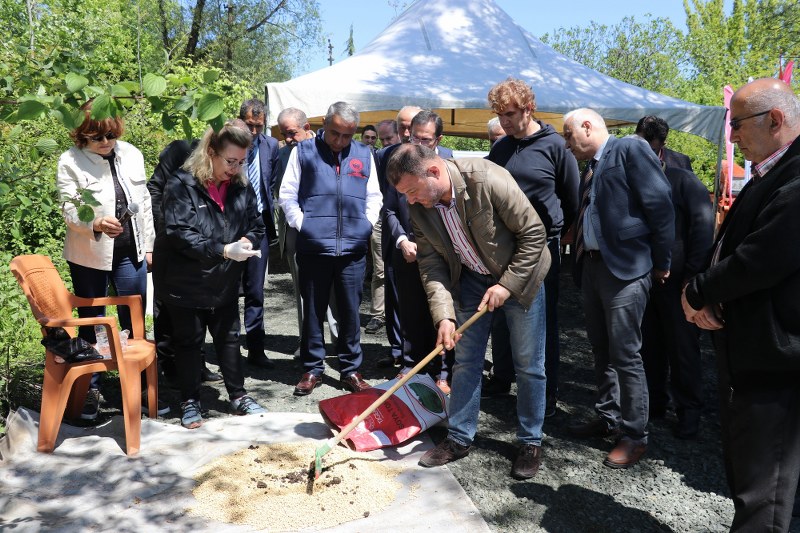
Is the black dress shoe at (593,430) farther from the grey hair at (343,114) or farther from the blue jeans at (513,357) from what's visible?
the grey hair at (343,114)

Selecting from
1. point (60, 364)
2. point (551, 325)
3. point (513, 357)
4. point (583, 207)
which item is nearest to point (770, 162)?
point (583, 207)

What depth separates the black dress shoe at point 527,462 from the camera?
3438mm

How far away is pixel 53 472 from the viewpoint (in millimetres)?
3371

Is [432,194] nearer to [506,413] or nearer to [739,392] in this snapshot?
[739,392]

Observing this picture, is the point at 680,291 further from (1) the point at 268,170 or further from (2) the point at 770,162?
(1) the point at 268,170

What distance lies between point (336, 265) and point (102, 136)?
5.63 feet

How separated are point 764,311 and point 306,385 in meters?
3.19

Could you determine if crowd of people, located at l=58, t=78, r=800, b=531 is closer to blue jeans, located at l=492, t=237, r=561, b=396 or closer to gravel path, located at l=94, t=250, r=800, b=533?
blue jeans, located at l=492, t=237, r=561, b=396

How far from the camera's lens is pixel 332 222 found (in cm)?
457

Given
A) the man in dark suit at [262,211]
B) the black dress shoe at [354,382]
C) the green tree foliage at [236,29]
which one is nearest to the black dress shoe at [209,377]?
the man in dark suit at [262,211]

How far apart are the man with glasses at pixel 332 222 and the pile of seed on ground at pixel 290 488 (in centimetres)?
107

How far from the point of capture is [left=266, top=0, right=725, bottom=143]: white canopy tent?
7.19 meters

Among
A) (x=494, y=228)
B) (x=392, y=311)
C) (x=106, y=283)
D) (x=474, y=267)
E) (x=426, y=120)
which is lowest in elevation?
(x=392, y=311)

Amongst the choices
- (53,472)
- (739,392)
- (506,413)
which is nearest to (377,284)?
(506,413)
